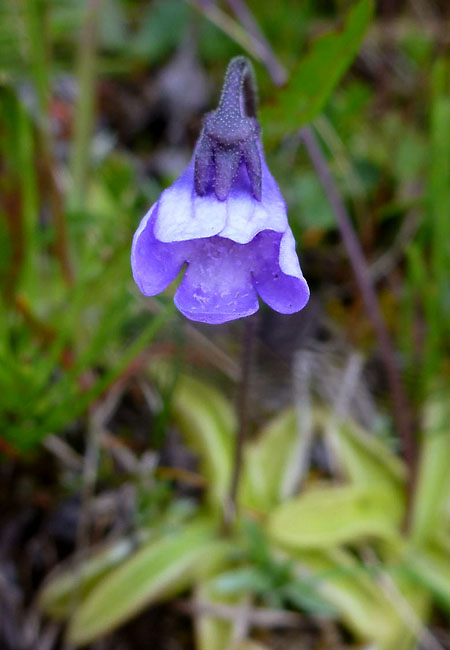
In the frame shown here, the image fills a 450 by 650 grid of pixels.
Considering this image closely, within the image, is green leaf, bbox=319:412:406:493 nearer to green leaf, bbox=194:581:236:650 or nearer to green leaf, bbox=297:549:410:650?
green leaf, bbox=297:549:410:650

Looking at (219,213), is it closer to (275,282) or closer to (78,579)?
(275,282)

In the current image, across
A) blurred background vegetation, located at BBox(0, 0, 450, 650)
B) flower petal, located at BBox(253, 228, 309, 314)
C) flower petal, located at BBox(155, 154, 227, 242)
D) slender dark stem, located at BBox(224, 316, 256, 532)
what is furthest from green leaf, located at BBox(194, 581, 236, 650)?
flower petal, located at BBox(155, 154, 227, 242)

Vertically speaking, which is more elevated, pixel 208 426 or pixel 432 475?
pixel 208 426


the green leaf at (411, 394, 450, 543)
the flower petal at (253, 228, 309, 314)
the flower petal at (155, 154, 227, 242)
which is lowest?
the green leaf at (411, 394, 450, 543)

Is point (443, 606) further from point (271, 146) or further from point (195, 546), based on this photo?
point (271, 146)

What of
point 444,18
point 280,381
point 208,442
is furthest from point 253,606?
point 444,18

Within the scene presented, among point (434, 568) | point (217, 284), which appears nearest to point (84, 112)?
point (217, 284)

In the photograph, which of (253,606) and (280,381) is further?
(280,381)
